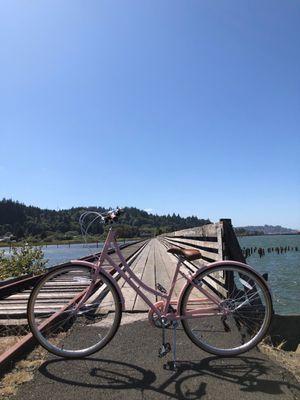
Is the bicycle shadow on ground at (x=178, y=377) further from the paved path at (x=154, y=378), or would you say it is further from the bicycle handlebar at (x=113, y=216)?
the bicycle handlebar at (x=113, y=216)

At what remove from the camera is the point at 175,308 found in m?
4.43

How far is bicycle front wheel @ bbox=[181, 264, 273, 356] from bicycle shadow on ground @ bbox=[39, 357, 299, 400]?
249 mm

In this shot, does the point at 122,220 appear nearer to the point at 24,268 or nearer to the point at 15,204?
the point at 24,268

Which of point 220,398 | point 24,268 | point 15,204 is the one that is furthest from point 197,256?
point 15,204

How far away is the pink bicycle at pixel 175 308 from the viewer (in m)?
4.38

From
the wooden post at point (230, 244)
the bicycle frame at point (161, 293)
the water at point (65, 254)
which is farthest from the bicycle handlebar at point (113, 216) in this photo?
the wooden post at point (230, 244)

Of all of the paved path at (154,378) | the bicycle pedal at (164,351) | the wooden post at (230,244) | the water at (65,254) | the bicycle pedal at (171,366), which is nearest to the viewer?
the paved path at (154,378)

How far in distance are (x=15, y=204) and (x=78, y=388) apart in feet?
597

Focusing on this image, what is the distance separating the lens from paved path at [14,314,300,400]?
11.4 feet

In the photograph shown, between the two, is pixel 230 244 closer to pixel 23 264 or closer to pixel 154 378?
pixel 154 378

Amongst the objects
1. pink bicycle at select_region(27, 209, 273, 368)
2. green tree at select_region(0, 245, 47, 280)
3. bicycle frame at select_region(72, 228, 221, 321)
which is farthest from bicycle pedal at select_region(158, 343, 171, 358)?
green tree at select_region(0, 245, 47, 280)

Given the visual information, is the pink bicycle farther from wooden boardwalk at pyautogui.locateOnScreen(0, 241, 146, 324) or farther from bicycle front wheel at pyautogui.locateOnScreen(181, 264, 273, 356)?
wooden boardwalk at pyautogui.locateOnScreen(0, 241, 146, 324)

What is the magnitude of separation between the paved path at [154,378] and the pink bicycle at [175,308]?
155 millimetres

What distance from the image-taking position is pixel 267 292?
14.3ft
